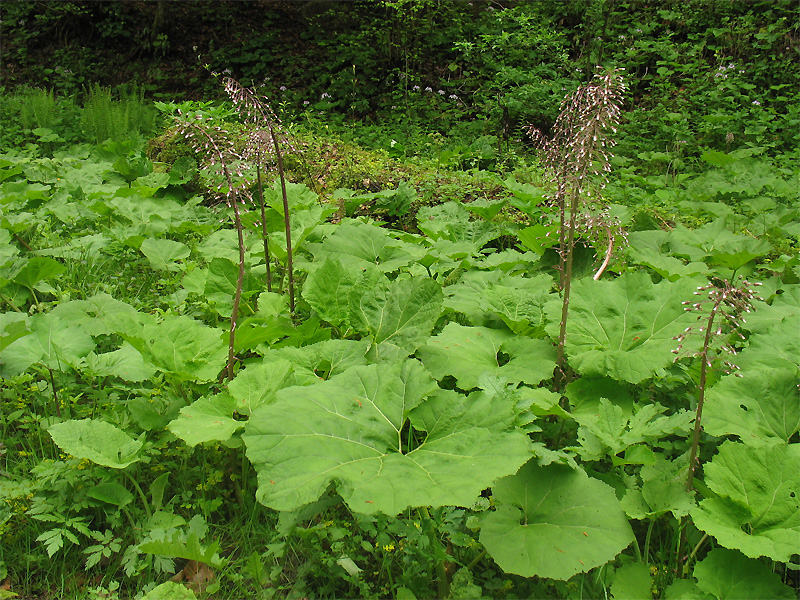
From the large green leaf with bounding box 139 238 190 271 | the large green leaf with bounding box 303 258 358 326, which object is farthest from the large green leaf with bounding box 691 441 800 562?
the large green leaf with bounding box 139 238 190 271

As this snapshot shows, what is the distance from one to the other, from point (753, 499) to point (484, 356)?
1.07 meters

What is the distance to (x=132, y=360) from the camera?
2348 millimetres

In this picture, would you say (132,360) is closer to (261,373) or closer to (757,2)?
(261,373)

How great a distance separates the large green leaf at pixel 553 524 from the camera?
1.56 m

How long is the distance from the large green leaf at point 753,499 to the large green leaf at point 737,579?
0.08 meters

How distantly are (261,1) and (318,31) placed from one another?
219cm

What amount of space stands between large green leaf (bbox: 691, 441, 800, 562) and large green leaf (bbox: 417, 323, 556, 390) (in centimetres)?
68

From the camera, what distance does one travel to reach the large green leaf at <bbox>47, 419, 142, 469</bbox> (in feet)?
6.19

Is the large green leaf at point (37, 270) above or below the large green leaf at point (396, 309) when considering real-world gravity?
below

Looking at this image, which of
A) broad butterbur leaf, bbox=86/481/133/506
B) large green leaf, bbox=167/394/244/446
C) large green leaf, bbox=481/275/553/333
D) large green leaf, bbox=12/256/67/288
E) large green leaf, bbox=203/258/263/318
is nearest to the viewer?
large green leaf, bbox=167/394/244/446

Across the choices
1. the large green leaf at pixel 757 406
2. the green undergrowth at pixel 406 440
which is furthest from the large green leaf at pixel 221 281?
the large green leaf at pixel 757 406

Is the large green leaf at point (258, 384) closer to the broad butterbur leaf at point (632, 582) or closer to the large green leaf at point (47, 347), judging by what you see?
the large green leaf at point (47, 347)

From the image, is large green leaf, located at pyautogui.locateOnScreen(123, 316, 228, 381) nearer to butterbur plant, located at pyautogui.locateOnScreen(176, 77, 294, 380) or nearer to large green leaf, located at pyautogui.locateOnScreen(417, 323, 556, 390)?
butterbur plant, located at pyautogui.locateOnScreen(176, 77, 294, 380)

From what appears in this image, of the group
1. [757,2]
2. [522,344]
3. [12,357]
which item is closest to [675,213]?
[522,344]
